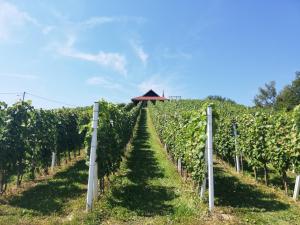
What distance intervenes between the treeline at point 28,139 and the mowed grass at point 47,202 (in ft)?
3.18

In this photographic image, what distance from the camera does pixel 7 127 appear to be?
11969mm

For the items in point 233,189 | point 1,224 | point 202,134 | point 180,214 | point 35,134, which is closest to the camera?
point 1,224

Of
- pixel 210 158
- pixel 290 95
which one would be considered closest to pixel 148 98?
pixel 290 95

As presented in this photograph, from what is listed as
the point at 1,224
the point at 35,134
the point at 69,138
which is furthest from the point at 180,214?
the point at 69,138

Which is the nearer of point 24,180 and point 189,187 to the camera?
point 189,187

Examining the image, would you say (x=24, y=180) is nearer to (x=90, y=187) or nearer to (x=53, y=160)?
(x=53, y=160)

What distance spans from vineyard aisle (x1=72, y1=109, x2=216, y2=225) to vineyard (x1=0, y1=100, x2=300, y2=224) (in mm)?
26

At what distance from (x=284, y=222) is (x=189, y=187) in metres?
3.98

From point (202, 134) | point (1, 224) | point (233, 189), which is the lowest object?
point (1, 224)

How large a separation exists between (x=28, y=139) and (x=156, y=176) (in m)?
5.29

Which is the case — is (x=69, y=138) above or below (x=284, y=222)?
above

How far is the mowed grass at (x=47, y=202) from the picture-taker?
8820 millimetres

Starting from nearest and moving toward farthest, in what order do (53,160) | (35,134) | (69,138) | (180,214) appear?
(180,214) < (35,134) < (53,160) < (69,138)

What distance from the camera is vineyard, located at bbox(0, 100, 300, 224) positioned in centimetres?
898
